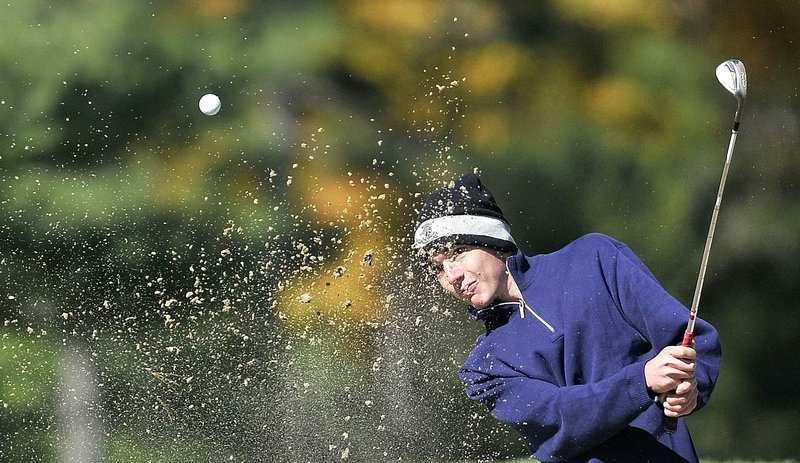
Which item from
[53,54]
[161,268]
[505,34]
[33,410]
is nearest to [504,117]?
[505,34]

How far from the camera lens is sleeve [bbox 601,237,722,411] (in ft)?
5.61

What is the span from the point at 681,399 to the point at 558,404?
0.19 meters

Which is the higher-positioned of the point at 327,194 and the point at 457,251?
the point at 327,194

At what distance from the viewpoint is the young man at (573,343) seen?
66.8 inches

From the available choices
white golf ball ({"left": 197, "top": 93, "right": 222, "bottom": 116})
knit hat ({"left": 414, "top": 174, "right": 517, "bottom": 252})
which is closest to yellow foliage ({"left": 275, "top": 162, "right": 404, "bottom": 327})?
white golf ball ({"left": 197, "top": 93, "right": 222, "bottom": 116})

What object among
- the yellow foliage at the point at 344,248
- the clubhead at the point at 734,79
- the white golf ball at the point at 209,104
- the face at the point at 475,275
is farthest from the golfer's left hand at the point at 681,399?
the white golf ball at the point at 209,104

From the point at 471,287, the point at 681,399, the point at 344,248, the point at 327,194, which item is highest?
the point at 327,194

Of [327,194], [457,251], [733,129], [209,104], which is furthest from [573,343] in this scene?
[327,194]

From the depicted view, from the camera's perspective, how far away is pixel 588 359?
1.81 meters

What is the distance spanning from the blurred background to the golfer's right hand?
1.89m

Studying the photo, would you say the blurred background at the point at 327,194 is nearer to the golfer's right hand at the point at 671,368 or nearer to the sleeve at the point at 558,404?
the sleeve at the point at 558,404

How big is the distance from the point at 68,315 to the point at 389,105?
1.38 metres

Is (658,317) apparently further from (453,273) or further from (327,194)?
(327,194)

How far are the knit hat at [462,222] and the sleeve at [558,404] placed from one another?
21 cm
